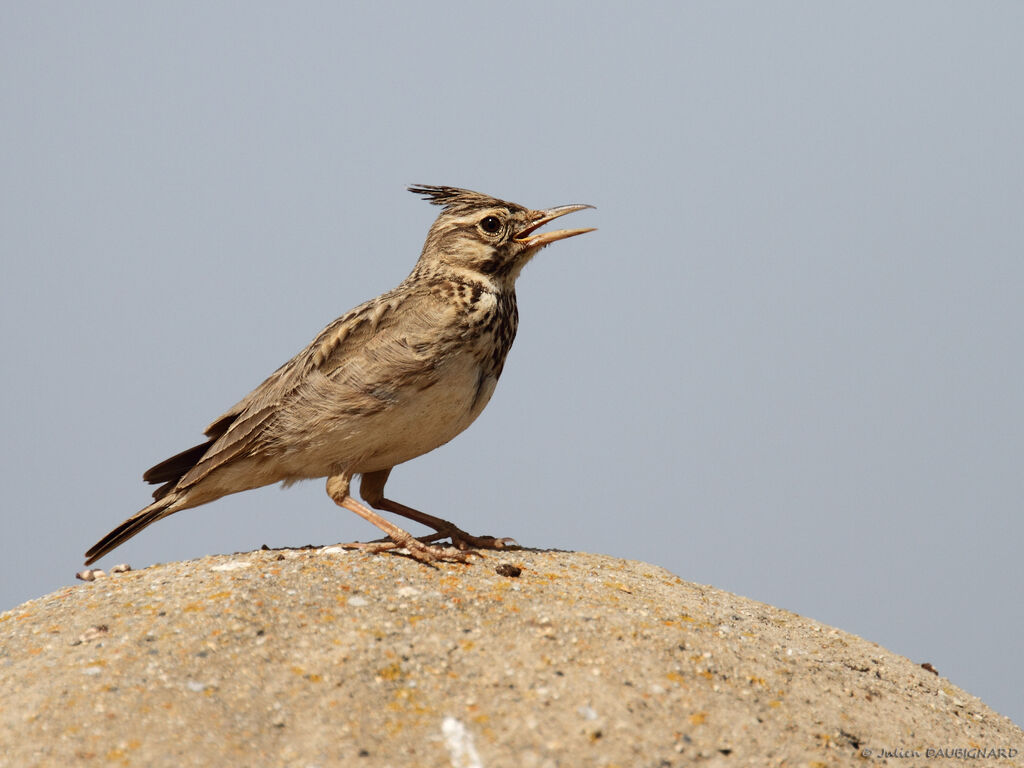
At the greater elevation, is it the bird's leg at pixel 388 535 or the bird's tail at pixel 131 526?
the bird's leg at pixel 388 535

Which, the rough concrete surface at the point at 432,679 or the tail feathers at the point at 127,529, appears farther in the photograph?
the tail feathers at the point at 127,529

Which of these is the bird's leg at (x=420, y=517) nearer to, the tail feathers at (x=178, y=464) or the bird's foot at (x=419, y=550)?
the bird's foot at (x=419, y=550)

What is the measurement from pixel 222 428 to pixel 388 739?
13.6 feet

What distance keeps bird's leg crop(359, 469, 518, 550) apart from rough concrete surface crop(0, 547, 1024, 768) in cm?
70

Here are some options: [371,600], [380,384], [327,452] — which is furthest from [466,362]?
[371,600]

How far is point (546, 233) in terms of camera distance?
8758 mm

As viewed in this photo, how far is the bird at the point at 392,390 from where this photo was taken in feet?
25.9

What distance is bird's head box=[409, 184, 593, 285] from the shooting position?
8.74m

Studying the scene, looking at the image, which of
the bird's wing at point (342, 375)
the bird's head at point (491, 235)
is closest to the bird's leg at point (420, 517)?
the bird's wing at point (342, 375)

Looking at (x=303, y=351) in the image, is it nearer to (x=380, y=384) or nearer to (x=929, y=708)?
(x=380, y=384)

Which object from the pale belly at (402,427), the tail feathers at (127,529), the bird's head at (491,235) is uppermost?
Result: the bird's head at (491,235)

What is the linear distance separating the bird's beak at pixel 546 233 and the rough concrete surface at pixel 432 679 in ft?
8.72

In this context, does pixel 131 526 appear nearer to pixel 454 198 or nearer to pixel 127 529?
pixel 127 529

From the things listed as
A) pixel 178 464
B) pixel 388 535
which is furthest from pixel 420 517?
pixel 178 464
